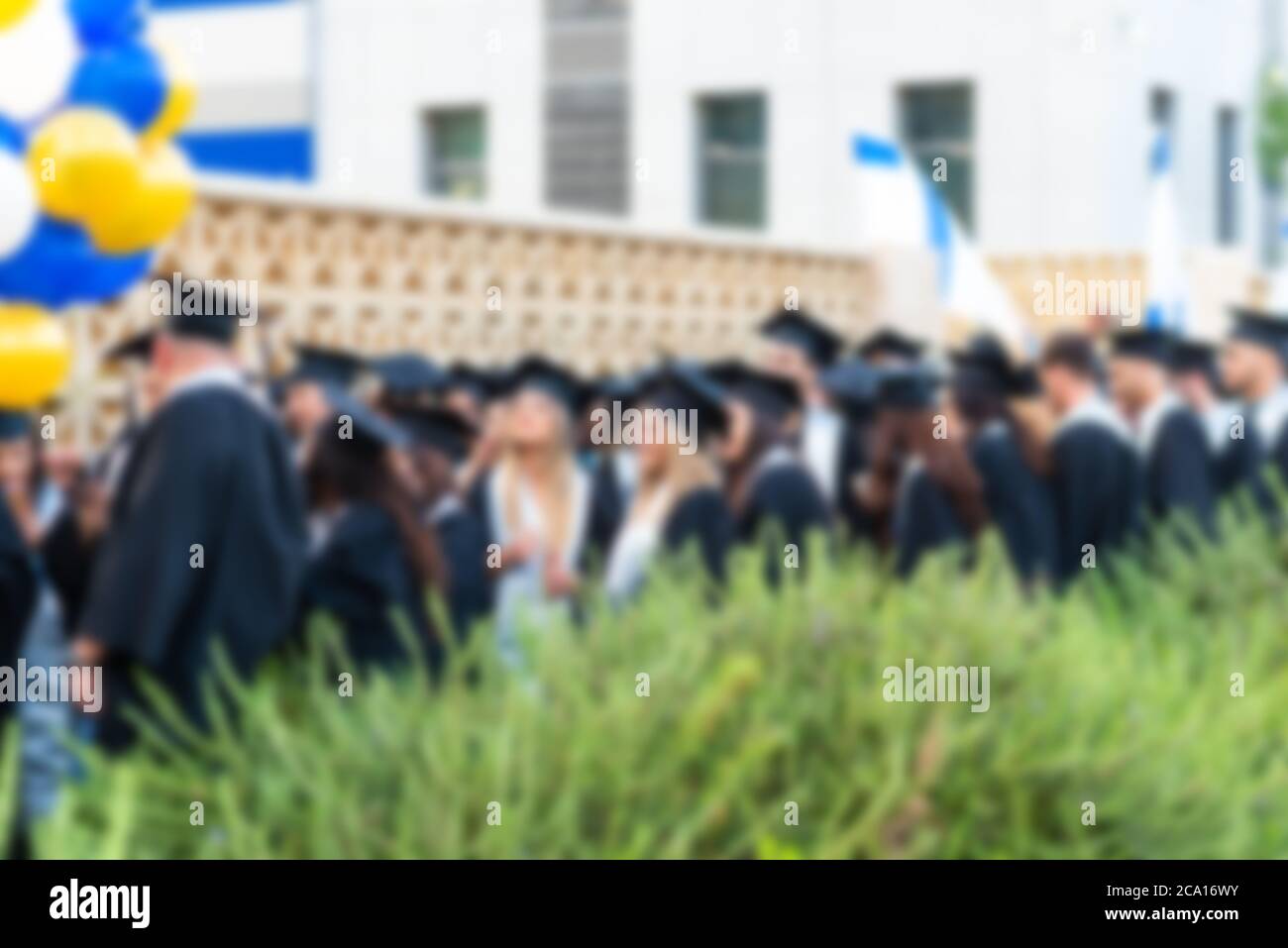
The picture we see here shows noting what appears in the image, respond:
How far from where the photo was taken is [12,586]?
508cm

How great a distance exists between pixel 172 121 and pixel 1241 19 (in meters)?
20.8

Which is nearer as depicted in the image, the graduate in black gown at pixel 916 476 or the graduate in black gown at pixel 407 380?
the graduate in black gown at pixel 916 476

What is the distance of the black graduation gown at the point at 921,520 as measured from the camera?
280 inches

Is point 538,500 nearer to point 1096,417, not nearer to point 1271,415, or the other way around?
point 1096,417

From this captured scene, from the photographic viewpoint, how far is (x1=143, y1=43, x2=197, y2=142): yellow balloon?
18.0 feet

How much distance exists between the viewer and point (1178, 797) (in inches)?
151

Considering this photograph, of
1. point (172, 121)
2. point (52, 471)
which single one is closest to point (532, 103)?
point (52, 471)

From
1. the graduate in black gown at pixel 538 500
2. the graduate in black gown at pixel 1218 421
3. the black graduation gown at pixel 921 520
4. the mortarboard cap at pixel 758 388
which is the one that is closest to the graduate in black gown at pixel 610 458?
the mortarboard cap at pixel 758 388

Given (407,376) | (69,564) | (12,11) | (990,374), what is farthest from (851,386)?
(12,11)

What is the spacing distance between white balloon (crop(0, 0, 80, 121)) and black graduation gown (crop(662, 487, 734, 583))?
212cm

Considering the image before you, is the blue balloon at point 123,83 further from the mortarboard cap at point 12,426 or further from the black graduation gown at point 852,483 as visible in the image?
the black graduation gown at point 852,483

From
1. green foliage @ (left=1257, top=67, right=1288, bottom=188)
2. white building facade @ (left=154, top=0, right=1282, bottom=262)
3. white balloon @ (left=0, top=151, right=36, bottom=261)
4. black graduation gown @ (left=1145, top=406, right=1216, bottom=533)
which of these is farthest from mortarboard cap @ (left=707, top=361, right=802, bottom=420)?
green foliage @ (left=1257, top=67, right=1288, bottom=188)

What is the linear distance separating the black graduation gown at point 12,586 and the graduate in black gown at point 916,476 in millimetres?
2789

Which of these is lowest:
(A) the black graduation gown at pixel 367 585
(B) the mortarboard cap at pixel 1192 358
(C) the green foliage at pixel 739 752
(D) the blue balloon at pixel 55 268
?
(C) the green foliage at pixel 739 752
